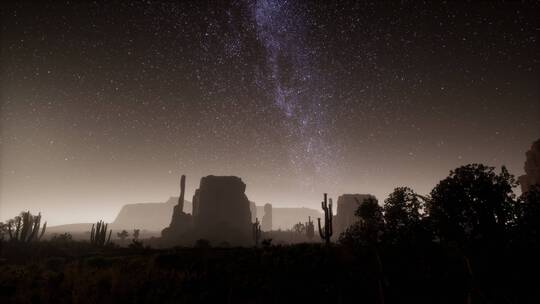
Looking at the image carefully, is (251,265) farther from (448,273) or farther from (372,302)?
(448,273)

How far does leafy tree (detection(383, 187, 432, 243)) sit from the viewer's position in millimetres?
22469

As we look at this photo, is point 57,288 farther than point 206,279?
No

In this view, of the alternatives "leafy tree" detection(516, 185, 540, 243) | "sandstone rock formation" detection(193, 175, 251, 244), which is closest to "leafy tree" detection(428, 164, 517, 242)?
"leafy tree" detection(516, 185, 540, 243)

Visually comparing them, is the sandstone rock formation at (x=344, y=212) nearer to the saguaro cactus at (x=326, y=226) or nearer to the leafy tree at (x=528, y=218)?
the saguaro cactus at (x=326, y=226)

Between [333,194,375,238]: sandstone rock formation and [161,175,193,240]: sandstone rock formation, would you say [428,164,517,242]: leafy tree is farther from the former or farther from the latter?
[333,194,375,238]: sandstone rock formation

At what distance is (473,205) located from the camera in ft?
69.9

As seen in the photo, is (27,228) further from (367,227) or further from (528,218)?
(528,218)

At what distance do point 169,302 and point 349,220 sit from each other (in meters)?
116

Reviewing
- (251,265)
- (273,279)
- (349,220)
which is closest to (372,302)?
(273,279)

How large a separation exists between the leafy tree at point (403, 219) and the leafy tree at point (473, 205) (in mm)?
1333

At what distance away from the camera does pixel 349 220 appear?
114875 millimetres

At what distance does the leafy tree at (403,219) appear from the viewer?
22469 millimetres

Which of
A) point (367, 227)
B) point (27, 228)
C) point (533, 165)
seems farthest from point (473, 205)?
point (533, 165)

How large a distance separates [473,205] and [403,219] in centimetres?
562
